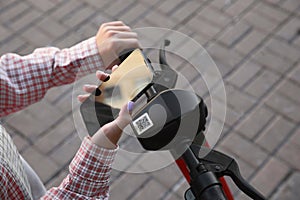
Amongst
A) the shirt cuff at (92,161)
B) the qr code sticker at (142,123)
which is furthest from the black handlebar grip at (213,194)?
the shirt cuff at (92,161)

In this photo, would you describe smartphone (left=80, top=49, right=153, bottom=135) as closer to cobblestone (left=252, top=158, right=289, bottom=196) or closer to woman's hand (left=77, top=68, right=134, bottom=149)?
woman's hand (left=77, top=68, right=134, bottom=149)

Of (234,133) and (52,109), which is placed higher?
(52,109)

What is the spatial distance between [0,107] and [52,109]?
1227 mm

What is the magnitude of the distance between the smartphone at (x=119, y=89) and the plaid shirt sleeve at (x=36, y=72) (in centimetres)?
30

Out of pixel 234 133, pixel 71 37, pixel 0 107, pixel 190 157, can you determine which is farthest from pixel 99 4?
pixel 190 157

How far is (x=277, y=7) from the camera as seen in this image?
3059mm

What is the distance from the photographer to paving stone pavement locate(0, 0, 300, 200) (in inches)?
93.5

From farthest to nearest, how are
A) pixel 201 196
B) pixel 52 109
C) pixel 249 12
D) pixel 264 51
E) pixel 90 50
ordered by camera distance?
pixel 249 12
pixel 264 51
pixel 52 109
pixel 90 50
pixel 201 196

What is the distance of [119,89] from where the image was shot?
3.34 feet

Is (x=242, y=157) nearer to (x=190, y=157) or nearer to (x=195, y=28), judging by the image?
(x=195, y=28)

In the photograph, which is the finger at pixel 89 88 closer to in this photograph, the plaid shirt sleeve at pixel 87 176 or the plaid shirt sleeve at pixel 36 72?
the plaid shirt sleeve at pixel 87 176

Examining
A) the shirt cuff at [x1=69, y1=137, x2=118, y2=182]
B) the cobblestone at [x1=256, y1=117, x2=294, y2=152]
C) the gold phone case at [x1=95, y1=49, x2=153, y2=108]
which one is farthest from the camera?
the cobblestone at [x1=256, y1=117, x2=294, y2=152]

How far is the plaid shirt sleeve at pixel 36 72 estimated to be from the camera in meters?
1.39

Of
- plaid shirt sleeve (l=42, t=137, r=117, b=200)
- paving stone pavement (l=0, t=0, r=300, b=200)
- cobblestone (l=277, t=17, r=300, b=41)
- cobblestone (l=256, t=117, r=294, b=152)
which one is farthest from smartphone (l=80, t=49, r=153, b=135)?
cobblestone (l=277, t=17, r=300, b=41)
